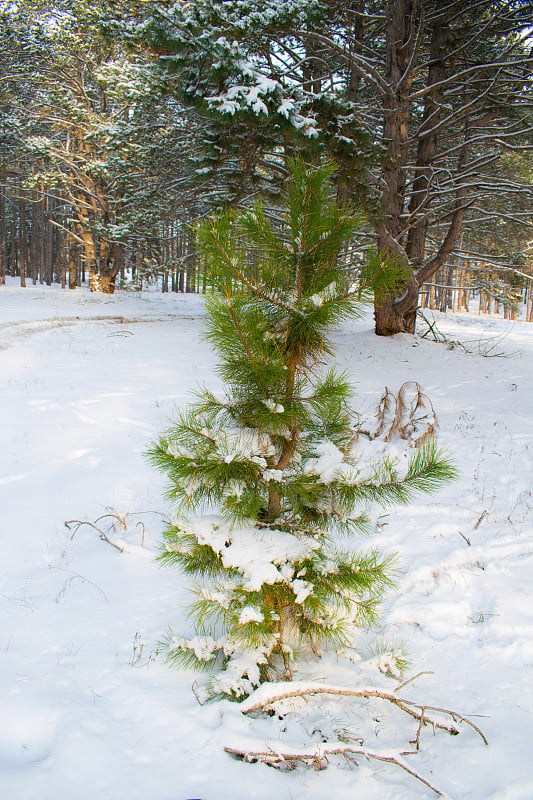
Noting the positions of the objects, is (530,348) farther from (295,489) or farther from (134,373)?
→ (295,489)

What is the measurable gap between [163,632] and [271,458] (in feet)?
4.07

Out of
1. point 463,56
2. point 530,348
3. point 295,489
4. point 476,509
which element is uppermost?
point 463,56

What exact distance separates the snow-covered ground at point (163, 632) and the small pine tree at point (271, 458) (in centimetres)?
34

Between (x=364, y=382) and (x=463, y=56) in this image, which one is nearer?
(x=364, y=382)

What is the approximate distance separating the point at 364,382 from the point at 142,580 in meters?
6.07

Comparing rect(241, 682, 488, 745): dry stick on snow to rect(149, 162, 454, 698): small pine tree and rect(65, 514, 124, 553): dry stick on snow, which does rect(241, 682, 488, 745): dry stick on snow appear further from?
rect(65, 514, 124, 553): dry stick on snow

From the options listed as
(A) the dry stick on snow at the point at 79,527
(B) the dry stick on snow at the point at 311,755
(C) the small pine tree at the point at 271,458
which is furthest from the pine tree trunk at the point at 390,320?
(B) the dry stick on snow at the point at 311,755

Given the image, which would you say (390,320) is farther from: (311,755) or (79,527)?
(311,755)

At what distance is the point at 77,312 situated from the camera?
15852 mm

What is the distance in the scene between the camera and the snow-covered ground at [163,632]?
176cm

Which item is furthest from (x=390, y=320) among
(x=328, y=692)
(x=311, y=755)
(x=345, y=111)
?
(x=311, y=755)

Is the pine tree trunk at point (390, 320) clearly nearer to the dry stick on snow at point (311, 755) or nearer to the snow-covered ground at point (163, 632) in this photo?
the snow-covered ground at point (163, 632)

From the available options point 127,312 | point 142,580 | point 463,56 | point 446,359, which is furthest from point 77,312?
point 142,580

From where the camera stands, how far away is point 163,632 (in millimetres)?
2586
